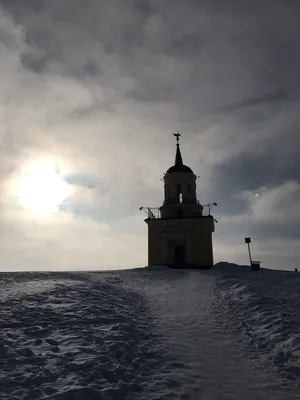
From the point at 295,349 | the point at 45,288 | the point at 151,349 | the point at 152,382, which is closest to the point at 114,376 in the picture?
the point at 152,382

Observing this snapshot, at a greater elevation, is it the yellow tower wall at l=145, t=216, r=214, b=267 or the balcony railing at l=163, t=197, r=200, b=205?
the balcony railing at l=163, t=197, r=200, b=205

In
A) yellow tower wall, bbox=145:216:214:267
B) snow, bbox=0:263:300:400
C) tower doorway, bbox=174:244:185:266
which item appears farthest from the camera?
tower doorway, bbox=174:244:185:266

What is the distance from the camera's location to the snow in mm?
5938

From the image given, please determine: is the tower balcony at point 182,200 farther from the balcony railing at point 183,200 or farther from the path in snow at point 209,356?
the path in snow at point 209,356

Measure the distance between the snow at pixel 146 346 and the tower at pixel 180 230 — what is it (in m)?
20.4

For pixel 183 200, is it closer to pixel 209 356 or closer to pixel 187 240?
pixel 187 240

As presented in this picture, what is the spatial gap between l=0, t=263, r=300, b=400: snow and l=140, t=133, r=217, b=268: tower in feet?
66.9

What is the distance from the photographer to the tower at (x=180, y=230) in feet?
113

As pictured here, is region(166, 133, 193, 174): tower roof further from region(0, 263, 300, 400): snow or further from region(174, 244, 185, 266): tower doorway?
region(0, 263, 300, 400): snow

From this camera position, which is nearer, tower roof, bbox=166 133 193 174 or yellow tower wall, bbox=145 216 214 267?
yellow tower wall, bbox=145 216 214 267

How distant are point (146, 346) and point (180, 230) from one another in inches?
1051

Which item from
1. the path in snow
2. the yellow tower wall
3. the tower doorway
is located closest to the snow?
the path in snow

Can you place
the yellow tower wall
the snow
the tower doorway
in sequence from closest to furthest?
the snow < the yellow tower wall < the tower doorway

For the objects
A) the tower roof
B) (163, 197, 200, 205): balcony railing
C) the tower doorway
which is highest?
the tower roof
